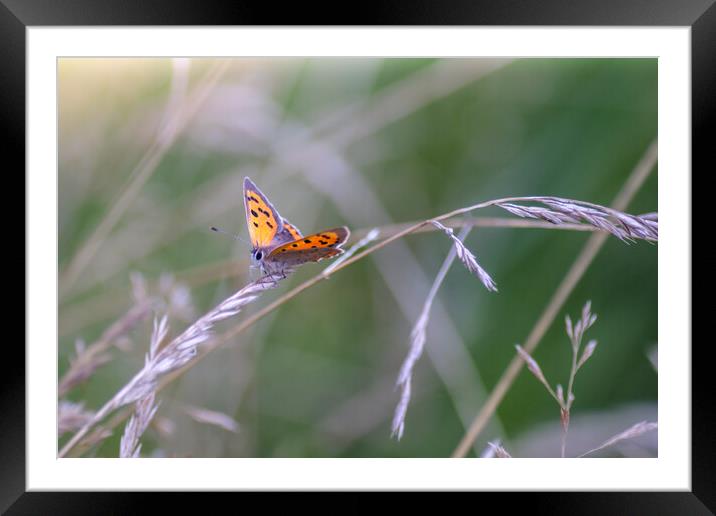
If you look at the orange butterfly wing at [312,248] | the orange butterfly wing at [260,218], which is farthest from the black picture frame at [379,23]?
the orange butterfly wing at [312,248]

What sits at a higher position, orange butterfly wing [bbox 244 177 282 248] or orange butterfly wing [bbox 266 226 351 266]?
orange butterfly wing [bbox 244 177 282 248]

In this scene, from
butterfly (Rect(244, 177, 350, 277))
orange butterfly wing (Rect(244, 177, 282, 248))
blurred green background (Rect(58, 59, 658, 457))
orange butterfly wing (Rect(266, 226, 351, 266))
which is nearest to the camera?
orange butterfly wing (Rect(266, 226, 351, 266))

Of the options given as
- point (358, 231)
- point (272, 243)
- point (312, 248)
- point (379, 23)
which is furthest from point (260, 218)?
point (379, 23)

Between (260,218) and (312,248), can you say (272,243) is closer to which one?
(260,218)

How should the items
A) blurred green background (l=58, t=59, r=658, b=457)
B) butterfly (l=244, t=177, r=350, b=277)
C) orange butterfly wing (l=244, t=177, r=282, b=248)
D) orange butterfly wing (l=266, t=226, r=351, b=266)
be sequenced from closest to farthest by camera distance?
1. orange butterfly wing (l=266, t=226, r=351, b=266)
2. butterfly (l=244, t=177, r=350, b=277)
3. orange butterfly wing (l=244, t=177, r=282, b=248)
4. blurred green background (l=58, t=59, r=658, b=457)

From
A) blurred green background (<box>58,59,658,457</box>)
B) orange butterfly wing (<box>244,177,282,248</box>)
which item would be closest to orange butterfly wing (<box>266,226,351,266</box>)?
orange butterfly wing (<box>244,177,282,248</box>)

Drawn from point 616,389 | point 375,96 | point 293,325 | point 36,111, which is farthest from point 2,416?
point 616,389

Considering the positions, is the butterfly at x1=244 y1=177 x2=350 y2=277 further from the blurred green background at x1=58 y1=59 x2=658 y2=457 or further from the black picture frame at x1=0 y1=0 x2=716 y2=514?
the black picture frame at x1=0 y1=0 x2=716 y2=514
